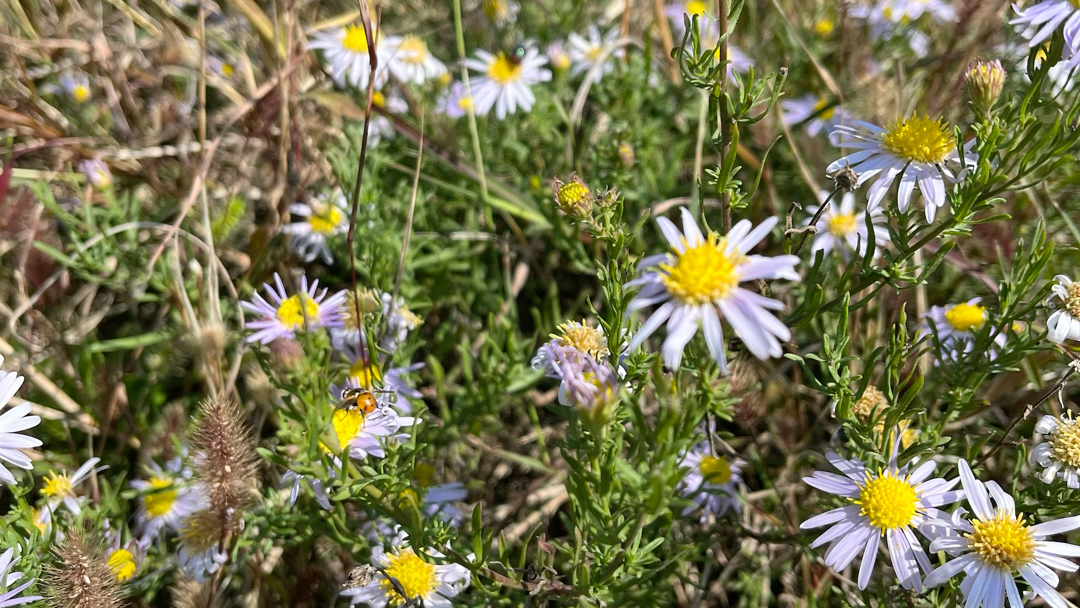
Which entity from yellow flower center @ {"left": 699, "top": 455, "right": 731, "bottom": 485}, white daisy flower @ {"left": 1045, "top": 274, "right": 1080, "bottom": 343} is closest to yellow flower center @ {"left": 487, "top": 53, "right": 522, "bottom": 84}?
yellow flower center @ {"left": 699, "top": 455, "right": 731, "bottom": 485}

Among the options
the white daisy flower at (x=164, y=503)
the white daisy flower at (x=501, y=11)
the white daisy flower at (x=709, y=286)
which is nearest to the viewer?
the white daisy flower at (x=709, y=286)

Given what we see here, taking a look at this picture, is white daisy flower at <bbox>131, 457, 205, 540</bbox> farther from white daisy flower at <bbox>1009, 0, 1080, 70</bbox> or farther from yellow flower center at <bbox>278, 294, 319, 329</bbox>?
white daisy flower at <bbox>1009, 0, 1080, 70</bbox>

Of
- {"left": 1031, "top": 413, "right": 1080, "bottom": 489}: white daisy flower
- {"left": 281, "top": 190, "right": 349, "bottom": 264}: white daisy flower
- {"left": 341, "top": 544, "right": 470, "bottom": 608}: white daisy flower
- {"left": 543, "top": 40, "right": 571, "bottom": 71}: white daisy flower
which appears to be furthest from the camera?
{"left": 543, "top": 40, "right": 571, "bottom": 71}: white daisy flower

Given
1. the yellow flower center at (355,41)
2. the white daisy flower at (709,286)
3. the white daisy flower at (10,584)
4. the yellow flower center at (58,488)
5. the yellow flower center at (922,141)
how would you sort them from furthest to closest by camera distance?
the yellow flower center at (355,41), the yellow flower center at (58,488), the yellow flower center at (922,141), the white daisy flower at (10,584), the white daisy flower at (709,286)

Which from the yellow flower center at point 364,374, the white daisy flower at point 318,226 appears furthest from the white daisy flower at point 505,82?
the yellow flower center at point 364,374

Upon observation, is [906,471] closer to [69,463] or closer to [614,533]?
[614,533]

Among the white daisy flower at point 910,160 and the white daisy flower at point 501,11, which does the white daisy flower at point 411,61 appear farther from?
the white daisy flower at point 910,160

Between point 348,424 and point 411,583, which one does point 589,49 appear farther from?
point 411,583
